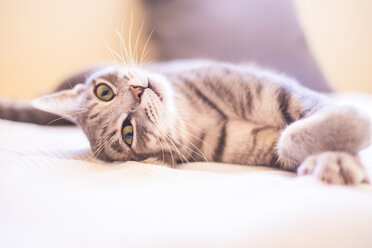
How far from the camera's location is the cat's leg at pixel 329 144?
60cm

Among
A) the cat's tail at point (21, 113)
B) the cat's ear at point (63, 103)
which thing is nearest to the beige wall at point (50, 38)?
the cat's tail at point (21, 113)

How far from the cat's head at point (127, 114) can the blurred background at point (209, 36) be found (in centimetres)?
106

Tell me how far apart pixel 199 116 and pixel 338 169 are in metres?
0.59

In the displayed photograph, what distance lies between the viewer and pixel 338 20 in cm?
207

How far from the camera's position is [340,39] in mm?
2086

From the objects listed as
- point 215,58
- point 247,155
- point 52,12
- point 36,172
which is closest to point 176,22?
point 215,58

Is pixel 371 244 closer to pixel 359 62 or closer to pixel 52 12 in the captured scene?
pixel 359 62

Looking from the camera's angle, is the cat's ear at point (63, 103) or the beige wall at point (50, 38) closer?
the cat's ear at point (63, 103)

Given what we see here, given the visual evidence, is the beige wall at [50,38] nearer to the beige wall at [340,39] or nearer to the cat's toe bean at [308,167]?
the beige wall at [340,39]

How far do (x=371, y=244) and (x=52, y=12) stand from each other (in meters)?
2.23

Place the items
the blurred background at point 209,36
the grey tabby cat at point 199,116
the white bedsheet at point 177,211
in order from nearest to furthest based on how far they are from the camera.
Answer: the white bedsheet at point 177,211 < the grey tabby cat at point 199,116 < the blurred background at point 209,36

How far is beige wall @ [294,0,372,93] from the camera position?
2.00 meters

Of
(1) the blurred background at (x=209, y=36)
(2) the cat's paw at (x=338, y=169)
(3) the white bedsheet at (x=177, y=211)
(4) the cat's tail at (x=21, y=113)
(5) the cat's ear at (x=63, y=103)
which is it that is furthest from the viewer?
(1) the blurred background at (x=209, y=36)

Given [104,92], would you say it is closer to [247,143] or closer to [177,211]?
[247,143]
